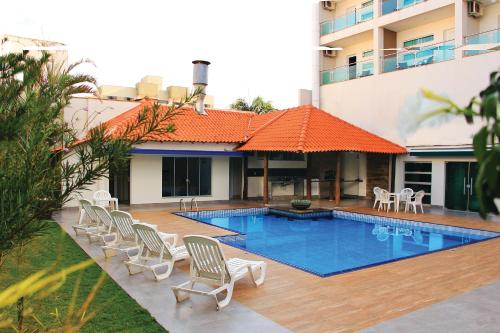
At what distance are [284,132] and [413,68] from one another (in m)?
8.25

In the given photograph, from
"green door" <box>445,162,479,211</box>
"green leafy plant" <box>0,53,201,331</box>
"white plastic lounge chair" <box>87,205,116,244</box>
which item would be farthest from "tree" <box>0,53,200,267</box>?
"green door" <box>445,162,479,211</box>

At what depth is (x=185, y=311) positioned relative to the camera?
681cm

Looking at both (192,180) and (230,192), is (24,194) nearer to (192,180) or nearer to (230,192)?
Result: (192,180)

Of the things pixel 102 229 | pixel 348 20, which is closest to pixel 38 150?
pixel 102 229

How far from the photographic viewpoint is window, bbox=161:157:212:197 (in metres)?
23.3

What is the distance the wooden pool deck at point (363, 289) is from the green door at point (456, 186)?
9685mm

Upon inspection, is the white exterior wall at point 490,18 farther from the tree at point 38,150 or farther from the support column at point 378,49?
the tree at point 38,150

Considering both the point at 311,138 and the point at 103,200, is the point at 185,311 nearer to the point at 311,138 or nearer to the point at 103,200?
the point at 103,200

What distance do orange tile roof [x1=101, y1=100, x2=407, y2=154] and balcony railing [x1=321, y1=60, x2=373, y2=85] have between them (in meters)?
3.80

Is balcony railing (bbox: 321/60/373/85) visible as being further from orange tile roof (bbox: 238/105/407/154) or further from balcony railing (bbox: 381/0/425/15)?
orange tile roof (bbox: 238/105/407/154)

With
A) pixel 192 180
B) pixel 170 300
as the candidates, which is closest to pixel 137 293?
pixel 170 300

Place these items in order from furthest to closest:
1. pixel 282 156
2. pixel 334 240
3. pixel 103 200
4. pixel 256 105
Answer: pixel 256 105 → pixel 282 156 → pixel 103 200 → pixel 334 240

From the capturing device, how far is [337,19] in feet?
95.8

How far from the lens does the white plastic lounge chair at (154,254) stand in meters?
8.66
